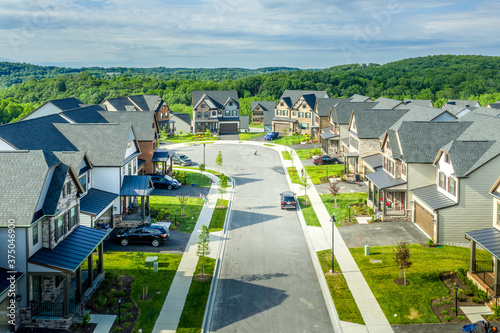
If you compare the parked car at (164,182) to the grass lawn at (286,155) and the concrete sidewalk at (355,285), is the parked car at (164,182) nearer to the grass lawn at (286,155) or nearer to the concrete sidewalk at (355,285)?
the concrete sidewalk at (355,285)

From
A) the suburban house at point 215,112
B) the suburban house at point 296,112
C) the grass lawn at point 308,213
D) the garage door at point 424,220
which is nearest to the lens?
the garage door at point 424,220

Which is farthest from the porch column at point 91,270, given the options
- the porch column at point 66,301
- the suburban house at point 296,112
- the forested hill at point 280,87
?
the forested hill at point 280,87

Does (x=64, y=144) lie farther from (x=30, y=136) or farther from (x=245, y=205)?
(x=245, y=205)

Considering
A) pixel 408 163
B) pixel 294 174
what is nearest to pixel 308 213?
pixel 408 163

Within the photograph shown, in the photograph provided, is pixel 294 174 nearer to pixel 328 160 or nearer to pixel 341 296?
pixel 328 160

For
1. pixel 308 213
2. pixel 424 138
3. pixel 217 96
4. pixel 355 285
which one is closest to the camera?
pixel 355 285

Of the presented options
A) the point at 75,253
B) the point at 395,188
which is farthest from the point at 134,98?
the point at 75,253
